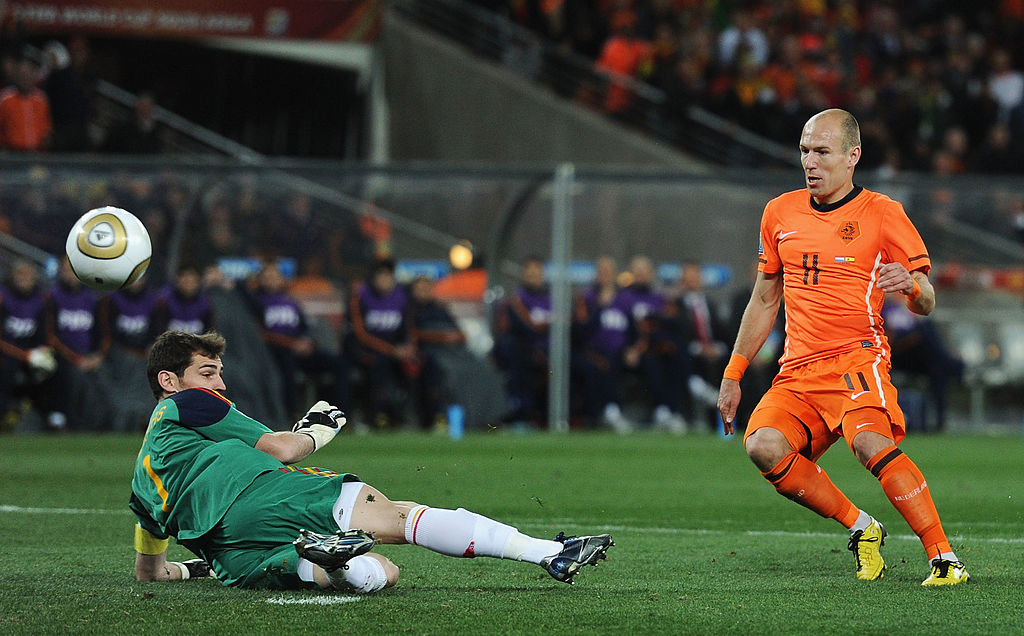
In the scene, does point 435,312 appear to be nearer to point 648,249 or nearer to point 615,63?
point 648,249

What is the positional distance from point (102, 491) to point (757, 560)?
15.4 feet

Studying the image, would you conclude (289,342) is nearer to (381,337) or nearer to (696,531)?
(381,337)

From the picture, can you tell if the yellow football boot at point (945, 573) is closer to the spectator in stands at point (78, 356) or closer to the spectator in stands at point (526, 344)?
the spectator in stands at point (526, 344)

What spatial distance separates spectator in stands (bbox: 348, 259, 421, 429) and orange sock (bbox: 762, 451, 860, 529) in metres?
9.49

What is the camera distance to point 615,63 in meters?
21.4

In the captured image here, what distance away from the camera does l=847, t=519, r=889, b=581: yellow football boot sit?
5840mm

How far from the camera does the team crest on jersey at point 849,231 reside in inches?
234

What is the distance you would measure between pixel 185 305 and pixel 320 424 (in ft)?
30.9

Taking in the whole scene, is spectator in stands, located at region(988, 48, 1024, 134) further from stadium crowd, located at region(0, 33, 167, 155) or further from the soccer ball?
the soccer ball

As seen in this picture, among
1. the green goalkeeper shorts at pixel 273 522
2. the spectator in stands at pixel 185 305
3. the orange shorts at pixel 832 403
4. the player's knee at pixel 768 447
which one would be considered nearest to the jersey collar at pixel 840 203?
the orange shorts at pixel 832 403

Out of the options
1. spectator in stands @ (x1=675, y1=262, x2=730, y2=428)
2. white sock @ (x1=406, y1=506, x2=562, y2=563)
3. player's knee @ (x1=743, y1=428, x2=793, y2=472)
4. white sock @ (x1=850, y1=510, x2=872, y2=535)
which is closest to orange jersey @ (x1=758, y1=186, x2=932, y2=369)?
player's knee @ (x1=743, y1=428, x2=793, y2=472)

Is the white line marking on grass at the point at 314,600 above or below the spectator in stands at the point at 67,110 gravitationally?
below

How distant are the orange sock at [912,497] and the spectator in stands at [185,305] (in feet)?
31.8

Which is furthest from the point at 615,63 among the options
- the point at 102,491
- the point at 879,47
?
the point at 102,491
